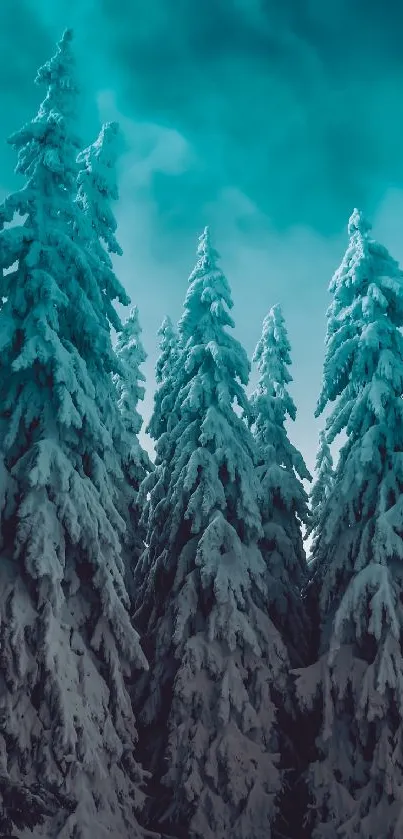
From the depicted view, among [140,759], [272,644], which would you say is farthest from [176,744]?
[272,644]

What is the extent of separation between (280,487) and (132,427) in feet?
24.0

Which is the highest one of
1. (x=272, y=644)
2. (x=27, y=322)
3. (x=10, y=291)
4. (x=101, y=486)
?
(x=10, y=291)

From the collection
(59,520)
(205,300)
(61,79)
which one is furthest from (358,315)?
(59,520)

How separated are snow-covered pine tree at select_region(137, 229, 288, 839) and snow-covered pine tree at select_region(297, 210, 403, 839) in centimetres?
144

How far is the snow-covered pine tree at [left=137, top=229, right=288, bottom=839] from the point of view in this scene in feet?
43.9

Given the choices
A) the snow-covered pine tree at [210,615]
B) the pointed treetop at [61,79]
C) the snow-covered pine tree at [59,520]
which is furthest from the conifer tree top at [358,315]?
the pointed treetop at [61,79]

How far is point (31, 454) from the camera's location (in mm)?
10383

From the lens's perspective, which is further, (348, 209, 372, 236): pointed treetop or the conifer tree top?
(348, 209, 372, 236): pointed treetop

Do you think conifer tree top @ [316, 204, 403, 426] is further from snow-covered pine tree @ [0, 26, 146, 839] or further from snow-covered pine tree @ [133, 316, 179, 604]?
snow-covered pine tree @ [0, 26, 146, 839]

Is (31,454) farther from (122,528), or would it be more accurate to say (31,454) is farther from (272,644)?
(272,644)

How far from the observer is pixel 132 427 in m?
24.1

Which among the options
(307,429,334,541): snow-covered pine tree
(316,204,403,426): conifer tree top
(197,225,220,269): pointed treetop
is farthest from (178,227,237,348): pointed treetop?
(307,429,334,541): snow-covered pine tree

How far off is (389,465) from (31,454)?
9418mm

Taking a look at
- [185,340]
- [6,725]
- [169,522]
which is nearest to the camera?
[6,725]
